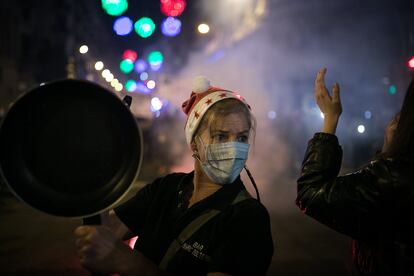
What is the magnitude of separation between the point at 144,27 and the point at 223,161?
36.3 ft

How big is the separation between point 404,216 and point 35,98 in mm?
1440

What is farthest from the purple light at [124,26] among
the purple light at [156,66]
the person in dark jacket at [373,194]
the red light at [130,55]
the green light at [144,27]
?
the red light at [130,55]

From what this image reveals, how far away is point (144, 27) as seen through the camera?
12.1 metres

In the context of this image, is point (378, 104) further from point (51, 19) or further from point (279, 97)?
point (51, 19)

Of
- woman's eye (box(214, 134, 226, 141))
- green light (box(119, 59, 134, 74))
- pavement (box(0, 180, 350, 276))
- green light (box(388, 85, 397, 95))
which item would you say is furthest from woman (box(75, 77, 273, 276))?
green light (box(119, 59, 134, 74))

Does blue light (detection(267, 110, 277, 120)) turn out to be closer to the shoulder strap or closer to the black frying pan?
the shoulder strap

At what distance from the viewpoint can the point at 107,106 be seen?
1291 millimetres

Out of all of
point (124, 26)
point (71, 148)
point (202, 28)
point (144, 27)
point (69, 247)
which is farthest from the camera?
point (202, 28)

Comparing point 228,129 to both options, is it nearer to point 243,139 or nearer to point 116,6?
point 243,139

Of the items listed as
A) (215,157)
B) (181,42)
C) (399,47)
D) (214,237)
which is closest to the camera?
(214,237)

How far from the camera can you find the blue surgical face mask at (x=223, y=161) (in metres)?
1.99

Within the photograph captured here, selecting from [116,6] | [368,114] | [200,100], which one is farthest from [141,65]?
[200,100]

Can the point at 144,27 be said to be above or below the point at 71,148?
above

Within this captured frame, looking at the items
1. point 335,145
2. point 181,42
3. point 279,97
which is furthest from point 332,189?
point 181,42
